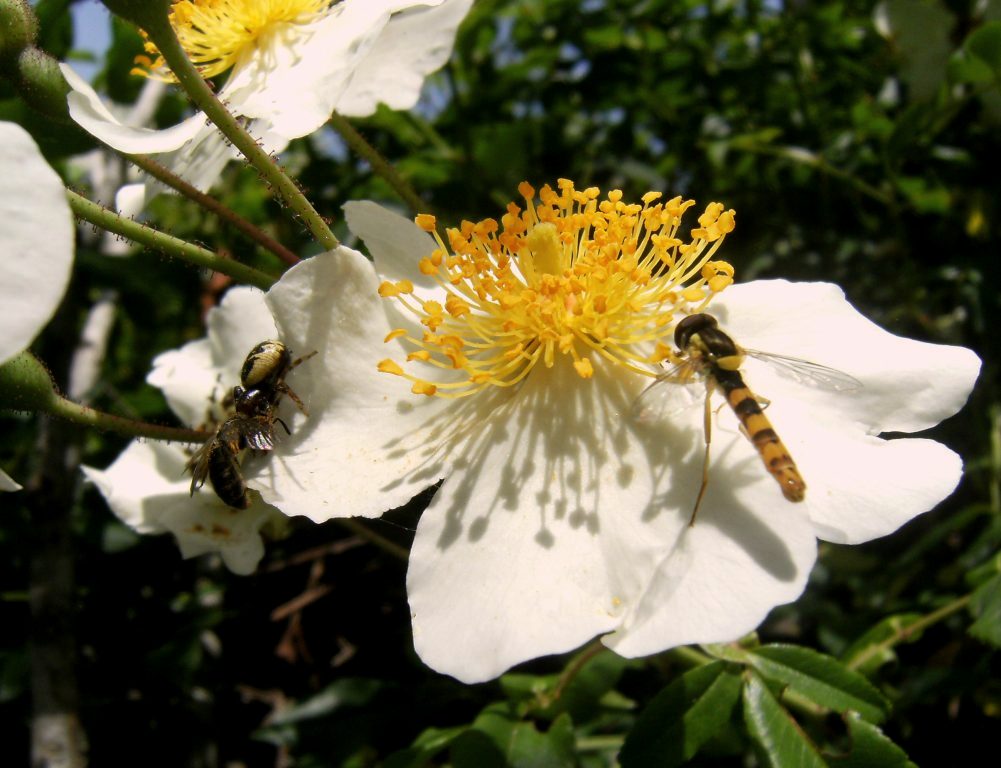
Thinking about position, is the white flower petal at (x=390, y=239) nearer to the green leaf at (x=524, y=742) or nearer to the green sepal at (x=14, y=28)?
the green sepal at (x=14, y=28)

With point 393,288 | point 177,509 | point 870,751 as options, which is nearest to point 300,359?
point 393,288

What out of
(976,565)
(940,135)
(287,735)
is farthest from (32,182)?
(940,135)

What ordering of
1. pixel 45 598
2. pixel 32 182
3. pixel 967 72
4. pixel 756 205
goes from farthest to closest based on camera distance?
pixel 756 205, pixel 967 72, pixel 45 598, pixel 32 182

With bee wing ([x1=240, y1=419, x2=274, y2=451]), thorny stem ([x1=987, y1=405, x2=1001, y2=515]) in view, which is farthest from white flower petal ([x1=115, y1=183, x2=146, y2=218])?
thorny stem ([x1=987, y1=405, x2=1001, y2=515])

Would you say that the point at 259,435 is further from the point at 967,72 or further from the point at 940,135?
the point at 940,135

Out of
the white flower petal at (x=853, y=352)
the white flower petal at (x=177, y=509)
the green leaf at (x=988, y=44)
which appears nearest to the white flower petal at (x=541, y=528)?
the white flower petal at (x=853, y=352)

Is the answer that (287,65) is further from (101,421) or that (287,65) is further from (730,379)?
(730,379)
